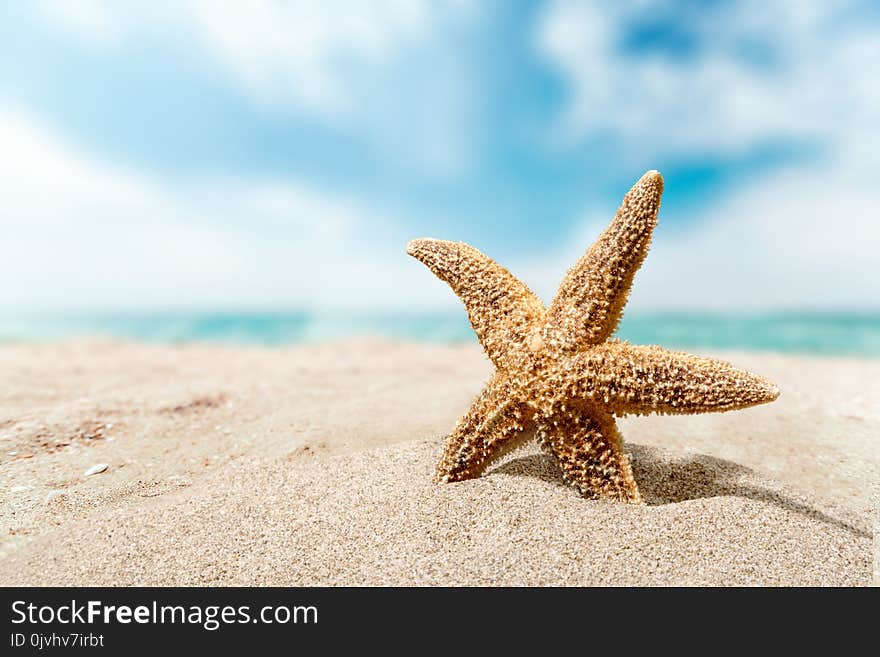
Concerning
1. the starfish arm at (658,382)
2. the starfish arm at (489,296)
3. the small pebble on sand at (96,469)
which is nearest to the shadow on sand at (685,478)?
the starfish arm at (658,382)

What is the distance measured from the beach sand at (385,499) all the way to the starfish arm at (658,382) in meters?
0.57

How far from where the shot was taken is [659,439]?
171 inches

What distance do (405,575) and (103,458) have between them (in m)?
2.72

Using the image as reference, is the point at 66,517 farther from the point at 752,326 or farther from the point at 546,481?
the point at 752,326

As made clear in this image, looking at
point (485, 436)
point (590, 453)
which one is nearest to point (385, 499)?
point (485, 436)

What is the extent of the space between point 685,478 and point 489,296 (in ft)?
5.70

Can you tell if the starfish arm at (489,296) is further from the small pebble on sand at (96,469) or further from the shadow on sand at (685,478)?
the small pebble on sand at (96,469)

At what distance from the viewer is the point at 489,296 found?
3.51 meters

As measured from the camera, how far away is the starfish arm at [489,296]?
334 cm

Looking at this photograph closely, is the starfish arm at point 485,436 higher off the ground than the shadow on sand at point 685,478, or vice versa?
the starfish arm at point 485,436

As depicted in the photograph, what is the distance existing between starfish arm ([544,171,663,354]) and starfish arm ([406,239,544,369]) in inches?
7.8

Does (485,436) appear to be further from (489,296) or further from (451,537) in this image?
(489,296)
